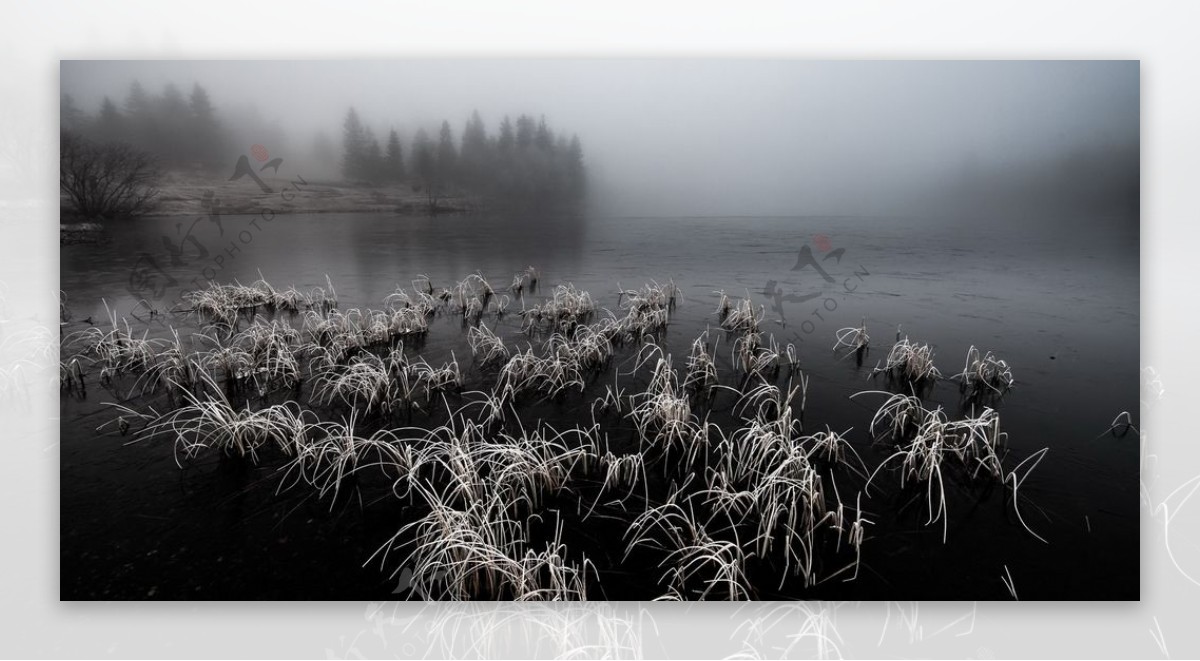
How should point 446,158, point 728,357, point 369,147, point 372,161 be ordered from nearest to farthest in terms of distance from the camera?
point 369,147 → point 372,161 → point 728,357 → point 446,158

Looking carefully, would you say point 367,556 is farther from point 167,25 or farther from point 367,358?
point 167,25

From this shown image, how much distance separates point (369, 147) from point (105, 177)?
199 cm

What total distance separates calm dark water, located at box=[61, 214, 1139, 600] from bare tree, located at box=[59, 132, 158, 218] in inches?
→ 8.9

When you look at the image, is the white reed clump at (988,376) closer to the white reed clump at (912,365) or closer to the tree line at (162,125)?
the white reed clump at (912,365)

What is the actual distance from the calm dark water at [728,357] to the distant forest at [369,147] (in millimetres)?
516

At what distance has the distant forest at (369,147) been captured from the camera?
436 centimetres

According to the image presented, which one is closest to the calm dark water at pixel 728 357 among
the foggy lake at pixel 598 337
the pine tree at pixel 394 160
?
the foggy lake at pixel 598 337

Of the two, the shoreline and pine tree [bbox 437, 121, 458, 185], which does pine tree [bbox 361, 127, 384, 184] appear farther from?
pine tree [bbox 437, 121, 458, 185]

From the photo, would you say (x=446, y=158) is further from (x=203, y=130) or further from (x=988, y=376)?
(x=988, y=376)

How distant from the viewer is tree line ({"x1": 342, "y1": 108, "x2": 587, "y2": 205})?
5.37m

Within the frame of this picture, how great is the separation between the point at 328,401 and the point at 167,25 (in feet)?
9.20

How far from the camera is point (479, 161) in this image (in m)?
6.20

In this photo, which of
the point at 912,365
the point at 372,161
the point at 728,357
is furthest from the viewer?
the point at 728,357

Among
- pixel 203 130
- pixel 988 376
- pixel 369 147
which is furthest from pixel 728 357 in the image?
pixel 203 130
